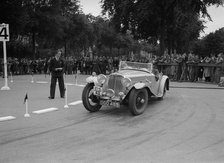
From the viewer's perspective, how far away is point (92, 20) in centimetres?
5456

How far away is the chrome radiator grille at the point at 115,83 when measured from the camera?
9277 millimetres

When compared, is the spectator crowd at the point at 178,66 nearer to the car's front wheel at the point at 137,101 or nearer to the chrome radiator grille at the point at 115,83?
the chrome radiator grille at the point at 115,83

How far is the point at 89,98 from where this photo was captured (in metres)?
9.62

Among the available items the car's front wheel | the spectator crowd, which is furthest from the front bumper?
the spectator crowd

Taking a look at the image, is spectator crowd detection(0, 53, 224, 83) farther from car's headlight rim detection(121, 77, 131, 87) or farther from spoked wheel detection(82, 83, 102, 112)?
car's headlight rim detection(121, 77, 131, 87)

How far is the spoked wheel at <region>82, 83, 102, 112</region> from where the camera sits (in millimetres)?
9438

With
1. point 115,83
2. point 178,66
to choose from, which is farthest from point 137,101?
point 178,66

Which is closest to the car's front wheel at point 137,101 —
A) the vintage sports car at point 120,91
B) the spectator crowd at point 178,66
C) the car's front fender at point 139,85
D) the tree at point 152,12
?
the vintage sports car at point 120,91

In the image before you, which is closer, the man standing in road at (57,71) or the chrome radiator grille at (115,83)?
the chrome radiator grille at (115,83)

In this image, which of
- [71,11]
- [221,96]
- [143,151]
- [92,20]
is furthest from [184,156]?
[92,20]

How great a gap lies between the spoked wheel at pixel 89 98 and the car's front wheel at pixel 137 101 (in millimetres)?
1300

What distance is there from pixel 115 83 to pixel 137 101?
0.86 meters

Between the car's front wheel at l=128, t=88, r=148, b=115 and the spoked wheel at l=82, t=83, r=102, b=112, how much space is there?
130cm

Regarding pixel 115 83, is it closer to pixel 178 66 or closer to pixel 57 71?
pixel 57 71
